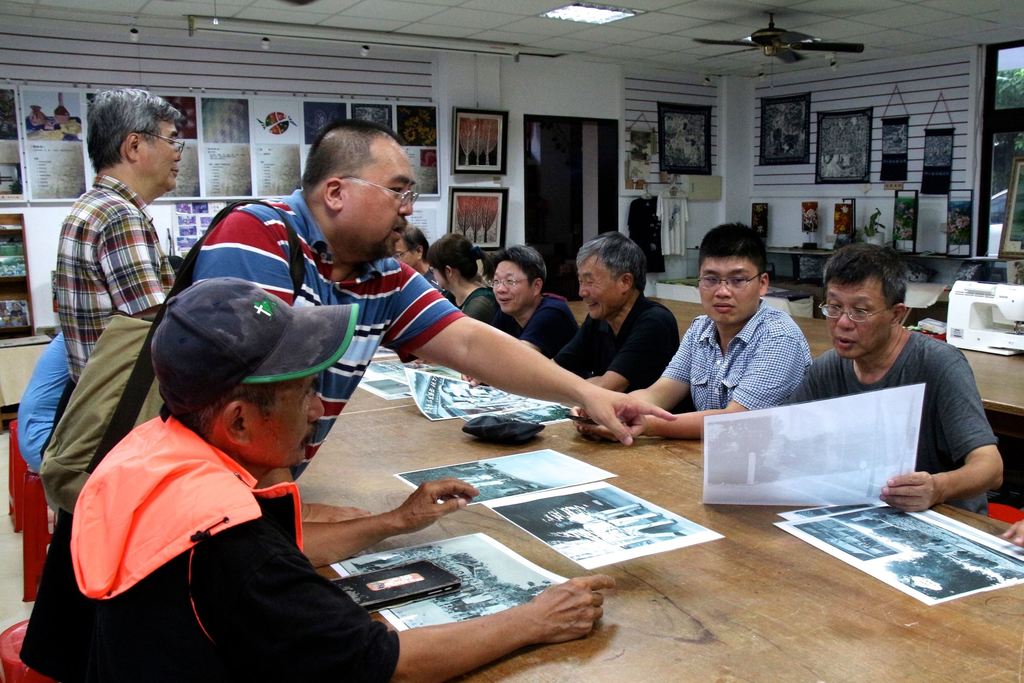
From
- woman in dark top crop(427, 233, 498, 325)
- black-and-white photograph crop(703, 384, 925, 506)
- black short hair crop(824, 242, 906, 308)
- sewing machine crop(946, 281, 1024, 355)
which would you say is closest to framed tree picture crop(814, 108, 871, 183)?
sewing machine crop(946, 281, 1024, 355)

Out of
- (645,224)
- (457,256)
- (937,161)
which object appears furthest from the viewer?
(645,224)

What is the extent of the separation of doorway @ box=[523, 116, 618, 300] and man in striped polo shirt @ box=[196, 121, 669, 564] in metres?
7.04

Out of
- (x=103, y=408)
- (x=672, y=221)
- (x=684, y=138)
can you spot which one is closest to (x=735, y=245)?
(x=103, y=408)

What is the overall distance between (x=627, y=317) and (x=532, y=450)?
3.72 feet

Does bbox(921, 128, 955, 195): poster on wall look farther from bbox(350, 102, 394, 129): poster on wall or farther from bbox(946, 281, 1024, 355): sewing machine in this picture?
bbox(350, 102, 394, 129): poster on wall

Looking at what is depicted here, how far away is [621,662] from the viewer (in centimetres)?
123

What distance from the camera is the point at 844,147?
9.22m

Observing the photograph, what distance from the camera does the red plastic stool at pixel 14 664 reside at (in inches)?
→ 71.6

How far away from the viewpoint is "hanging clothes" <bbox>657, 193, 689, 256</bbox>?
9.65 metres

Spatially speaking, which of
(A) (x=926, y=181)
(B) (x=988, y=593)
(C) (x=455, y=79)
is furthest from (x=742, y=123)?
(B) (x=988, y=593)

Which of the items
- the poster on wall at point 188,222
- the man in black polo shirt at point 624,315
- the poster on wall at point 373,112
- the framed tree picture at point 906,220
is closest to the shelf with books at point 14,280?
the poster on wall at point 188,222

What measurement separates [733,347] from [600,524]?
3.61 feet

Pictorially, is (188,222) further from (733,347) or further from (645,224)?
(733,347)

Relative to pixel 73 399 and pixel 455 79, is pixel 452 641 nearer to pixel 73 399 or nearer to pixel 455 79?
pixel 73 399
